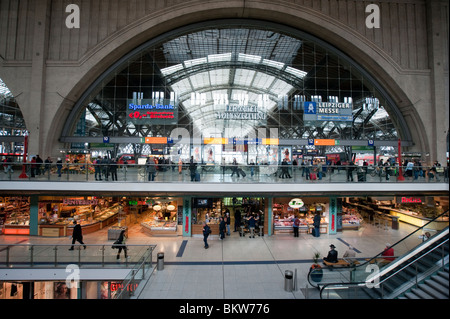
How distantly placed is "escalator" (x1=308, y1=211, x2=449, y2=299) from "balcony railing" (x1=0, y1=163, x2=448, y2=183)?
5761 mm

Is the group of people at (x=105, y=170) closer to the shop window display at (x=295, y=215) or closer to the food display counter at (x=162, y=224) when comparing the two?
the food display counter at (x=162, y=224)

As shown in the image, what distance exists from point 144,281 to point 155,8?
726 inches

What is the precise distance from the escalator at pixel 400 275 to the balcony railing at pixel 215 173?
18.9ft

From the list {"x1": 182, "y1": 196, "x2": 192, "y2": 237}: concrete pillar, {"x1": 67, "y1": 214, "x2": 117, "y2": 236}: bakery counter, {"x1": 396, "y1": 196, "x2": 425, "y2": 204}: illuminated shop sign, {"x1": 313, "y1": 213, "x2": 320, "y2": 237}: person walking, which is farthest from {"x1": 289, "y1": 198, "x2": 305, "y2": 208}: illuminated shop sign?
{"x1": 67, "y1": 214, "x2": 117, "y2": 236}: bakery counter

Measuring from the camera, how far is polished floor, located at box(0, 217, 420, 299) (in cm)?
851

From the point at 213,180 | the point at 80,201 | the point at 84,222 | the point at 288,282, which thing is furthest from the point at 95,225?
the point at 288,282

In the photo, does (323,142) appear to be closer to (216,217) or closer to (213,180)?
(216,217)

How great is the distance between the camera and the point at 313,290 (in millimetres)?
8195

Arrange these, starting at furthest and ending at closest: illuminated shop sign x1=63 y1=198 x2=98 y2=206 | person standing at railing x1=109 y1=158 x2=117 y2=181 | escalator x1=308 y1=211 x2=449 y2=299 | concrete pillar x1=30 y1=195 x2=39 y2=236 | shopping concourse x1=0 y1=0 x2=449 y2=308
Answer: concrete pillar x1=30 y1=195 x2=39 y2=236
illuminated shop sign x1=63 y1=198 x2=98 y2=206
person standing at railing x1=109 y1=158 x2=117 y2=181
shopping concourse x1=0 y1=0 x2=449 y2=308
escalator x1=308 y1=211 x2=449 y2=299

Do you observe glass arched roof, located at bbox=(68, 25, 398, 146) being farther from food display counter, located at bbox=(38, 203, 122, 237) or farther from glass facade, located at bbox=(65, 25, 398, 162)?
food display counter, located at bbox=(38, 203, 122, 237)

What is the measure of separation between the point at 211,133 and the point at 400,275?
53.7ft

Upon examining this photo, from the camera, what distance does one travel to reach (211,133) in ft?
69.3

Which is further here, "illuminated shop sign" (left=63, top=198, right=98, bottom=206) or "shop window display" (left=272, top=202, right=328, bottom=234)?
"shop window display" (left=272, top=202, right=328, bottom=234)

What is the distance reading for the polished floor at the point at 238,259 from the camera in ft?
27.9
